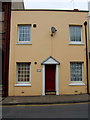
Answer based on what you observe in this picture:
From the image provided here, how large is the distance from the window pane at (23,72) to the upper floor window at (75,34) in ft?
14.1

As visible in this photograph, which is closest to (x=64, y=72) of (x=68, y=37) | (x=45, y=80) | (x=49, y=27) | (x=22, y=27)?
(x=45, y=80)

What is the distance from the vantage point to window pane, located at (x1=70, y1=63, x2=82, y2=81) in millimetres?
14008

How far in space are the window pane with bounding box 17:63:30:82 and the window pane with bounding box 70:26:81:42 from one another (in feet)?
14.3

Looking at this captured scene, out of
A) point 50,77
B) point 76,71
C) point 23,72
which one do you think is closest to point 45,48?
point 50,77

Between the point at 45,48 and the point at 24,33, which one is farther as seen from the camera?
the point at 24,33

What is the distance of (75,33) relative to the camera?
47.3ft

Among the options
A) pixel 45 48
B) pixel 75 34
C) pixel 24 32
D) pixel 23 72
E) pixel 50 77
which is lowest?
pixel 50 77

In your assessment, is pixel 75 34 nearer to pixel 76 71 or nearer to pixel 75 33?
pixel 75 33

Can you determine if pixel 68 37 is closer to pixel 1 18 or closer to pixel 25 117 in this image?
pixel 1 18

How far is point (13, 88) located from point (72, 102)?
496 cm

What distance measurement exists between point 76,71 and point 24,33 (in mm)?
5322

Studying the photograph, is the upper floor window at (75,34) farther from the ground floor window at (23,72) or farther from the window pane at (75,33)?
the ground floor window at (23,72)

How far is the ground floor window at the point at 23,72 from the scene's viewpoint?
45.1 ft

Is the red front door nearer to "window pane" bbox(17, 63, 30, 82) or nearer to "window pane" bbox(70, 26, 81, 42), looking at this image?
"window pane" bbox(17, 63, 30, 82)
